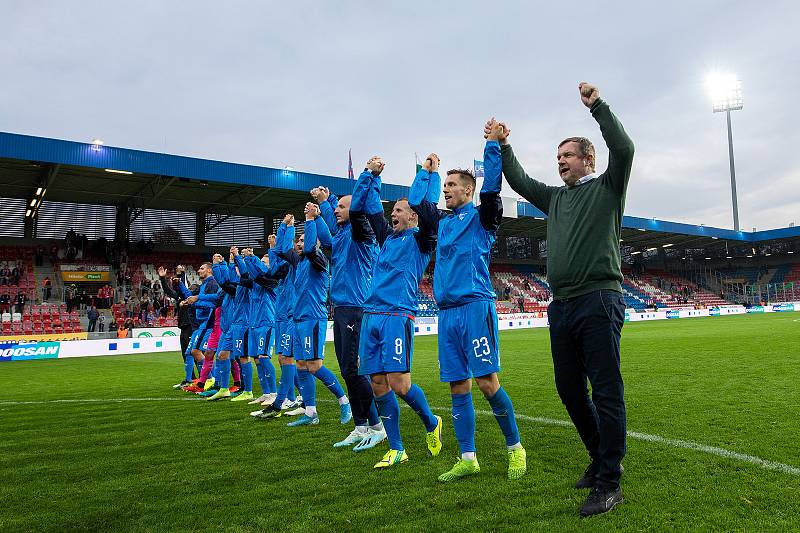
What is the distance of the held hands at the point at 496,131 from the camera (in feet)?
12.3

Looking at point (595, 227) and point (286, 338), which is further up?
point (595, 227)

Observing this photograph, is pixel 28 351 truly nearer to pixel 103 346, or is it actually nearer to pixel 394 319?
pixel 103 346

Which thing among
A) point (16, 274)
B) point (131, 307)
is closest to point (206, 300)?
point (131, 307)

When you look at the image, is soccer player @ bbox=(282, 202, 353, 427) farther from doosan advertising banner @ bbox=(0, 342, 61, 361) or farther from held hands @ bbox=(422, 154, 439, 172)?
doosan advertising banner @ bbox=(0, 342, 61, 361)

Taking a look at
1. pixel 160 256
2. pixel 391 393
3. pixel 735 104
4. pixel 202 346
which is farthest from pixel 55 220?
pixel 735 104

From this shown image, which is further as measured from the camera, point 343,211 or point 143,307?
point 143,307

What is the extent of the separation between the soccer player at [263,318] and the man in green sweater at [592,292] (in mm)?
4711

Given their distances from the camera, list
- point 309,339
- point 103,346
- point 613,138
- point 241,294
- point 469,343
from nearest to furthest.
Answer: point 613,138, point 469,343, point 309,339, point 241,294, point 103,346

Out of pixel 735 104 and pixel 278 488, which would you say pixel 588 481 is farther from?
pixel 735 104

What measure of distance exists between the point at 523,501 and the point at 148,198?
3000 centimetres

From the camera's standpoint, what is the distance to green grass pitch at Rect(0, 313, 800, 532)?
2996mm

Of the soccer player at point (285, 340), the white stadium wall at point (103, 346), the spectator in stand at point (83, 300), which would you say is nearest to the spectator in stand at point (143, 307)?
the spectator in stand at point (83, 300)

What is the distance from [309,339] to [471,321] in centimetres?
263

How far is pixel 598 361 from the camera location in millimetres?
3098
